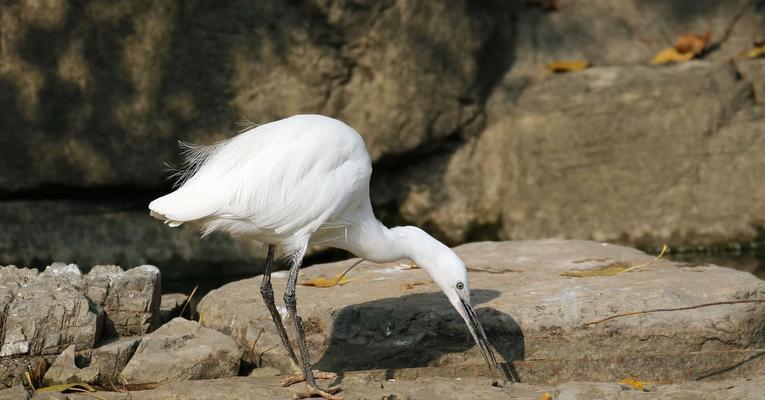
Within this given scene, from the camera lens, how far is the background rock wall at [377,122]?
9.22m

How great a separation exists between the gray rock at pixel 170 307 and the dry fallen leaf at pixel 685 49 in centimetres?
577

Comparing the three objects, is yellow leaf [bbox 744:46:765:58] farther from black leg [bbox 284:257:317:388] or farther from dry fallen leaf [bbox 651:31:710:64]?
black leg [bbox 284:257:317:388]

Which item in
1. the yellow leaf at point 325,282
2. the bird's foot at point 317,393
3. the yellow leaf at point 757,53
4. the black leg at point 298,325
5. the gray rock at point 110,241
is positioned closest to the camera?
the bird's foot at point 317,393

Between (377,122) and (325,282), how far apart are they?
3.60 metres

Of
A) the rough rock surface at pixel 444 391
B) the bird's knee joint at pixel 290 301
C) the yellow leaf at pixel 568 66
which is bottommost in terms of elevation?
the rough rock surface at pixel 444 391

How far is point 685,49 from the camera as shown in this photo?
10.2 metres

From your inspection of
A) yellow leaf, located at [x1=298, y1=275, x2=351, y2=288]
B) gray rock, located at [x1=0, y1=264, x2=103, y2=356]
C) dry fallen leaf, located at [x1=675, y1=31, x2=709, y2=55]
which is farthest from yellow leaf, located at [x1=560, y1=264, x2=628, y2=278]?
dry fallen leaf, located at [x1=675, y1=31, x2=709, y2=55]

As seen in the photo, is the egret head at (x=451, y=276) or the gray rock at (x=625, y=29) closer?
the egret head at (x=451, y=276)

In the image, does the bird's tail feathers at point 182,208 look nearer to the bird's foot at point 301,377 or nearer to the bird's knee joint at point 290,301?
the bird's knee joint at point 290,301

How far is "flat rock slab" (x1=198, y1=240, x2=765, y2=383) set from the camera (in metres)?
5.30

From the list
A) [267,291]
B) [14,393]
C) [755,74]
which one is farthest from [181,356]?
[755,74]

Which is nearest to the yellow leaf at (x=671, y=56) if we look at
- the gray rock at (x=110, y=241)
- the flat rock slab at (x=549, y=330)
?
the gray rock at (x=110, y=241)

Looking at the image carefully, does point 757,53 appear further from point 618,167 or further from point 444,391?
point 444,391

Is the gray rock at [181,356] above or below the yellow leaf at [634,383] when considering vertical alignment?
above
